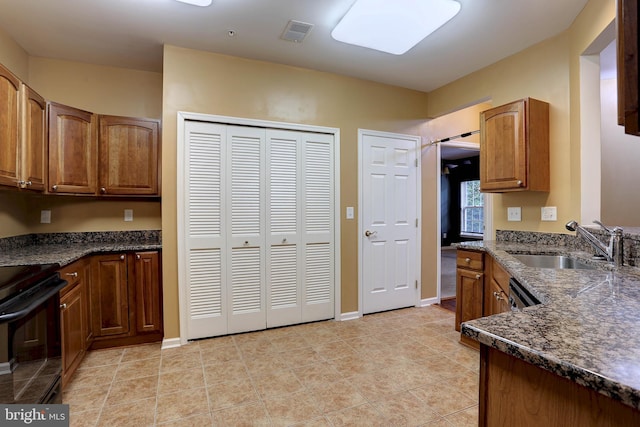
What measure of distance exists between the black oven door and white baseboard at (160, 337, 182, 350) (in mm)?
970

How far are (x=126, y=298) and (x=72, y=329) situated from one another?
545mm

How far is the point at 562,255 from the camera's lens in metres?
2.16

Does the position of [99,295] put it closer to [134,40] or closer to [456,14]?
[134,40]

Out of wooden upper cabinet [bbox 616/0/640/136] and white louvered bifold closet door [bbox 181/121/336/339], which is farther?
white louvered bifold closet door [bbox 181/121/336/339]

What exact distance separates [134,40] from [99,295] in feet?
7.00

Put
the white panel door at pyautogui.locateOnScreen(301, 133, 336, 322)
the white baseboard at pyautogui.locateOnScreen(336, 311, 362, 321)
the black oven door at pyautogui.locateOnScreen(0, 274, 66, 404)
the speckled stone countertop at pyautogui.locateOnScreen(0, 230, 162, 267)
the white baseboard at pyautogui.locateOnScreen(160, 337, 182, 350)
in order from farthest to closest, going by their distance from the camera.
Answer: the white baseboard at pyautogui.locateOnScreen(336, 311, 362, 321)
the white panel door at pyautogui.locateOnScreen(301, 133, 336, 322)
the white baseboard at pyautogui.locateOnScreen(160, 337, 182, 350)
the speckled stone countertop at pyautogui.locateOnScreen(0, 230, 162, 267)
the black oven door at pyautogui.locateOnScreen(0, 274, 66, 404)

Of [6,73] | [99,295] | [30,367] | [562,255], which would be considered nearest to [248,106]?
[6,73]

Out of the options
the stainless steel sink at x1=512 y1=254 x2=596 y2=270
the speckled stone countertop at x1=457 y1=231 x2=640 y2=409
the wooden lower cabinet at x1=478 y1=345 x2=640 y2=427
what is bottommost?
the wooden lower cabinet at x1=478 y1=345 x2=640 y2=427

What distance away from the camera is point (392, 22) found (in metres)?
2.26

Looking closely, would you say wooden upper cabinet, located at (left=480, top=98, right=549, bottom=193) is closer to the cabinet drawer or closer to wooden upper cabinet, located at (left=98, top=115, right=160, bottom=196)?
the cabinet drawer

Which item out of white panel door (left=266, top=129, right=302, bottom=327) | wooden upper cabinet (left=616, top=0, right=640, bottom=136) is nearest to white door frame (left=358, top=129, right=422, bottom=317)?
white panel door (left=266, top=129, right=302, bottom=327)

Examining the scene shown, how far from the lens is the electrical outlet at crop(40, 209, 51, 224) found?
9.67 feet

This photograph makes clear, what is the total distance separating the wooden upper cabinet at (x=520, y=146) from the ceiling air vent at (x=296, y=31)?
172 centimetres

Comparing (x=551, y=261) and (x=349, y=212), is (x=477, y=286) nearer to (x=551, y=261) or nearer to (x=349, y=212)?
(x=551, y=261)
